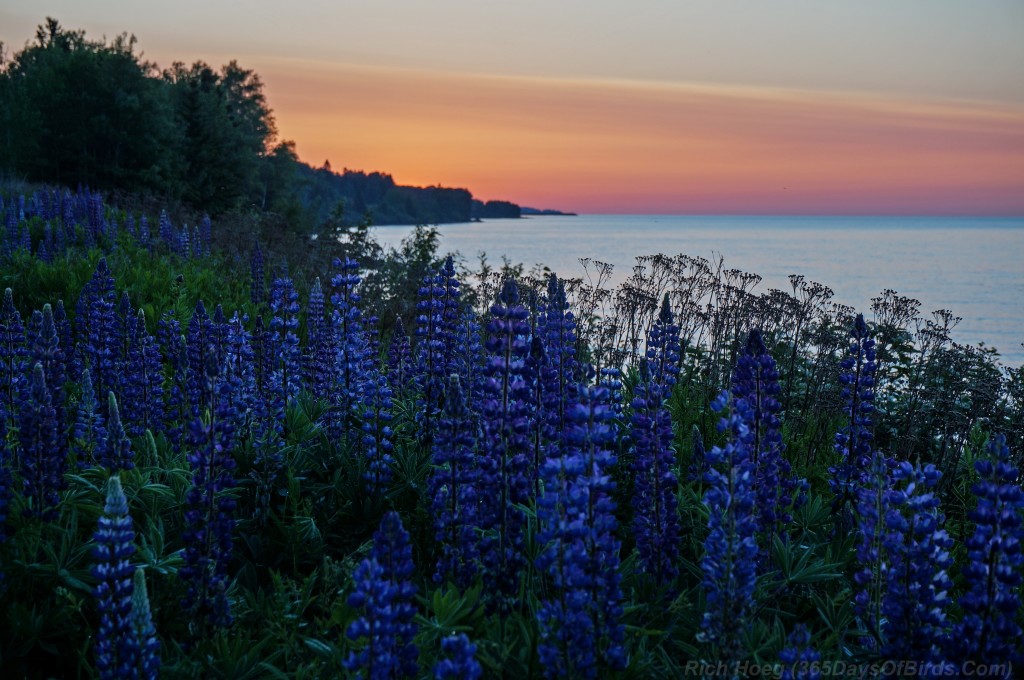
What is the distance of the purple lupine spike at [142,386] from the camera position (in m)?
5.60

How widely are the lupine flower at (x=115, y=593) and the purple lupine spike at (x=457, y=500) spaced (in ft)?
4.46

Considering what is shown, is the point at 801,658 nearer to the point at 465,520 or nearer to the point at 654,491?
the point at 654,491

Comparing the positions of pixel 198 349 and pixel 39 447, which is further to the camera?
pixel 198 349

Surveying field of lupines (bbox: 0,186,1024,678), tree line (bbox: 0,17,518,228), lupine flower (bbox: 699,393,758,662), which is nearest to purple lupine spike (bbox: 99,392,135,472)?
field of lupines (bbox: 0,186,1024,678)

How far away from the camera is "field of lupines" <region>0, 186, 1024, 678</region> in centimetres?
288

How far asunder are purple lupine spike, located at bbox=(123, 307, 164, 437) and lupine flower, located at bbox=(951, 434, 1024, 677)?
5.16m

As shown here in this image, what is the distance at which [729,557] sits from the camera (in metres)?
2.97

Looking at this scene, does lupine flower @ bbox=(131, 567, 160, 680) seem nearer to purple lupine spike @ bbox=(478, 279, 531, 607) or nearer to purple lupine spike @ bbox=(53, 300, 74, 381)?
purple lupine spike @ bbox=(478, 279, 531, 607)

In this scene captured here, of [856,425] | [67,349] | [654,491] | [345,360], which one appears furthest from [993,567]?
[67,349]

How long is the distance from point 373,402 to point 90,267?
24.2ft

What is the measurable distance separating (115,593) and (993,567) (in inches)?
132

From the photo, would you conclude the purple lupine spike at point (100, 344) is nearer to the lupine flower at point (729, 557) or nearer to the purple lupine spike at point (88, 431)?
the purple lupine spike at point (88, 431)

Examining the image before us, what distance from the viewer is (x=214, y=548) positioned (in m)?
3.48

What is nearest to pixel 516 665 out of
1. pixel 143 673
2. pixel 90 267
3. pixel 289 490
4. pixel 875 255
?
pixel 143 673
